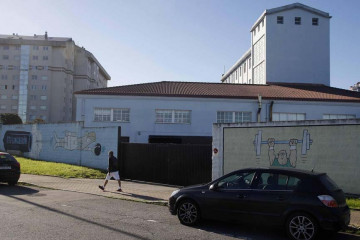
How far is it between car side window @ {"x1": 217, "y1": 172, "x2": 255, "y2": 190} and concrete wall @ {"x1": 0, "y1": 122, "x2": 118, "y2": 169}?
41.4 feet

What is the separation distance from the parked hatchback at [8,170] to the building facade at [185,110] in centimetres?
1257

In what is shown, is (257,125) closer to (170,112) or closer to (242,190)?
(242,190)

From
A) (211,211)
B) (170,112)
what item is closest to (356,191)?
(211,211)

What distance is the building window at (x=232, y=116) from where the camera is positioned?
28.0 metres

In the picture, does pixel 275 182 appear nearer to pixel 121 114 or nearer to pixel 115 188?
pixel 115 188

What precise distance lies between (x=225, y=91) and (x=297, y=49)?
12677 millimetres

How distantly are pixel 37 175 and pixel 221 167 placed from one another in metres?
10.2

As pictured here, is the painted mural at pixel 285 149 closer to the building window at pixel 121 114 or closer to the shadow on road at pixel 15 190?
the shadow on road at pixel 15 190

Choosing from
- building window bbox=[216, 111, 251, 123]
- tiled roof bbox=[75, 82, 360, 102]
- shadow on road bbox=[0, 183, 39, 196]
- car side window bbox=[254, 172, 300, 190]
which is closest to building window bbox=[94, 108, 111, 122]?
tiled roof bbox=[75, 82, 360, 102]

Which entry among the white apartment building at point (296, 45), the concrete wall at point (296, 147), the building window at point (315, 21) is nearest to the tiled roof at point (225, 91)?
the white apartment building at point (296, 45)

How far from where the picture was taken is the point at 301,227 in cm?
701

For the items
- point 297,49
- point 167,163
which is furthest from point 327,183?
point 297,49

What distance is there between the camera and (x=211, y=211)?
8062 millimetres

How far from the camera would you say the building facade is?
90.9 ft
